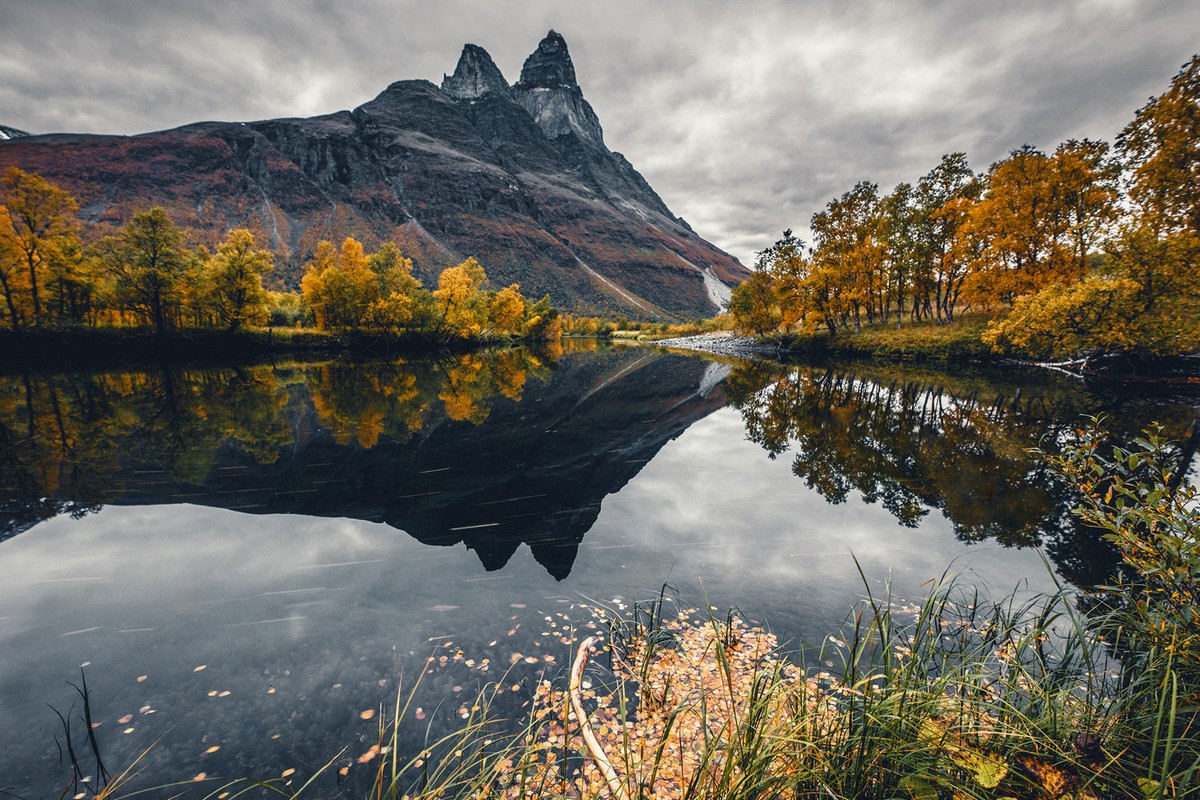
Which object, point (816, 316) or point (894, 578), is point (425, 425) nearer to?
point (894, 578)

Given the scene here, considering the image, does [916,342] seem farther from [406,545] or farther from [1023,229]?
[406,545]

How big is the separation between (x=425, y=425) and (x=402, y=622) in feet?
36.0

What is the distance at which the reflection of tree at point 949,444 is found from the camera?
8.27 metres

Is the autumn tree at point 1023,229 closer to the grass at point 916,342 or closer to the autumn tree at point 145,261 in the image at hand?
the grass at point 916,342

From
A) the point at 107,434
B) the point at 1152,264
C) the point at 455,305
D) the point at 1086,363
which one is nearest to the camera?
the point at 107,434

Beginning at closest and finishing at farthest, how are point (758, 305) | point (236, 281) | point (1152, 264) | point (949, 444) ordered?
point (949, 444), point (1152, 264), point (236, 281), point (758, 305)

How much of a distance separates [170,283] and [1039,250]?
2548 inches

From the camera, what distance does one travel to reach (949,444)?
41.9 ft

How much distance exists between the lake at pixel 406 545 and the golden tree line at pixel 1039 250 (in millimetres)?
5767

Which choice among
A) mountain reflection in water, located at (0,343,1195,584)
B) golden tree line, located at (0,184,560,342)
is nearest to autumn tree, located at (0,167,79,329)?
golden tree line, located at (0,184,560,342)

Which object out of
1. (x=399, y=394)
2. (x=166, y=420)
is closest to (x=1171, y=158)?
(x=399, y=394)

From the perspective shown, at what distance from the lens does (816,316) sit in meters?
41.2

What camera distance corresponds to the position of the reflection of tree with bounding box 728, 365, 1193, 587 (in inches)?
325

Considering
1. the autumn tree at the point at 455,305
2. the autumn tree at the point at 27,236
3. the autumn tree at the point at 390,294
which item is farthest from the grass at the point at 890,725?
the autumn tree at the point at 455,305
